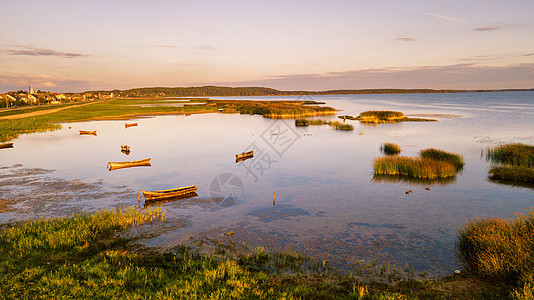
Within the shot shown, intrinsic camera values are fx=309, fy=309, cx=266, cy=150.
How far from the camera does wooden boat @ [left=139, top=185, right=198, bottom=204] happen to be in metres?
23.0

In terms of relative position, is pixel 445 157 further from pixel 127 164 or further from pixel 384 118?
pixel 384 118

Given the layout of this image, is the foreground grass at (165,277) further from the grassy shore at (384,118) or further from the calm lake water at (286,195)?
the grassy shore at (384,118)

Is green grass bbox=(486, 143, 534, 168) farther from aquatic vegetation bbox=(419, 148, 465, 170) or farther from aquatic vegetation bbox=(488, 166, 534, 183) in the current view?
aquatic vegetation bbox=(419, 148, 465, 170)

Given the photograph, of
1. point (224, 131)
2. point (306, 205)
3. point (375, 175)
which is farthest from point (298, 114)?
point (306, 205)

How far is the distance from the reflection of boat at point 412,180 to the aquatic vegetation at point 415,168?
0.55 meters

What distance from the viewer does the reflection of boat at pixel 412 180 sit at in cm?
2916

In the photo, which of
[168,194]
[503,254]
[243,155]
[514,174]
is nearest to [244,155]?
[243,155]

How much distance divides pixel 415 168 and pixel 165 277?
87.8 feet

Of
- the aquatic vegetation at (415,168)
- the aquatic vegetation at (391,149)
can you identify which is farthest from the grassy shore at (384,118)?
the aquatic vegetation at (415,168)

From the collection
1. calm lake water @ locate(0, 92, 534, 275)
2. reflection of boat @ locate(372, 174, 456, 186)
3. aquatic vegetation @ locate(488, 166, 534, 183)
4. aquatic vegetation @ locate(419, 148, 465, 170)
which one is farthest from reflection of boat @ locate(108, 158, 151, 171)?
aquatic vegetation @ locate(488, 166, 534, 183)

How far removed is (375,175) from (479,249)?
1826 cm

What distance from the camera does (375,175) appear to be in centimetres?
3197

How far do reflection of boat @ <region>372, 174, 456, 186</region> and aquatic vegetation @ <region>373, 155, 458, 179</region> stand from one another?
549mm

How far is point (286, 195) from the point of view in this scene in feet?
86.0
